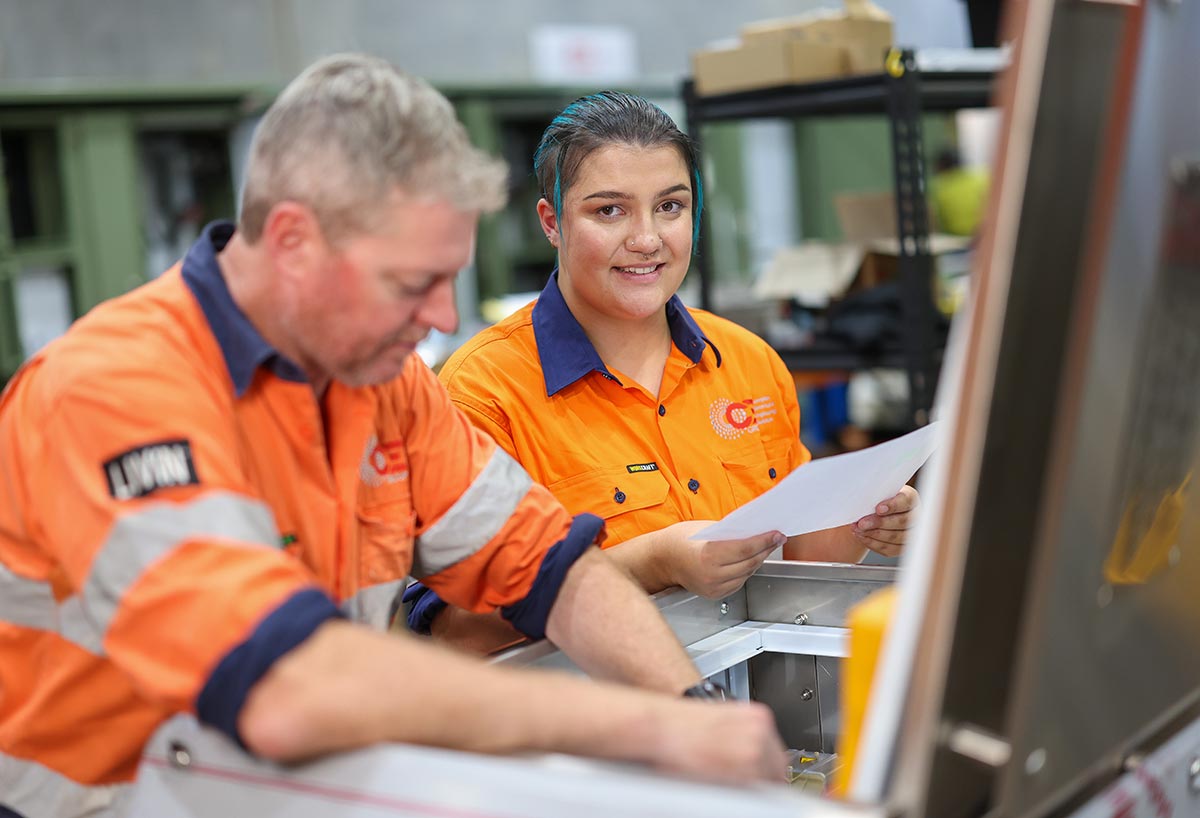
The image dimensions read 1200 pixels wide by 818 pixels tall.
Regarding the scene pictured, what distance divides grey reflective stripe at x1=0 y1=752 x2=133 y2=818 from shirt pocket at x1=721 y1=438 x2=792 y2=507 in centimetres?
108

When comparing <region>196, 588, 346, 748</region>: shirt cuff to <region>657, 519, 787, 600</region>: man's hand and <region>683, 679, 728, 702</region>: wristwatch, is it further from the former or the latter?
<region>657, 519, 787, 600</region>: man's hand

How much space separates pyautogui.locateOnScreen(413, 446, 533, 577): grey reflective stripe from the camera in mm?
1446

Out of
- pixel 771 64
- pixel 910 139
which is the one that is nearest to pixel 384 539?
pixel 910 139

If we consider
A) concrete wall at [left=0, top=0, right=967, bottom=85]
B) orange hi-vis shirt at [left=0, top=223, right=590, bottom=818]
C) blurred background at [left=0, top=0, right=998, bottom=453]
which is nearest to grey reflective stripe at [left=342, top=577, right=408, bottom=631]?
orange hi-vis shirt at [left=0, top=223, right=590, bottom=818]

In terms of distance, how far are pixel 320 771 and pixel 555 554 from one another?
0.54m

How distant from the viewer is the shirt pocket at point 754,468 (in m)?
2.00

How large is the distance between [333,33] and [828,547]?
16.7ft

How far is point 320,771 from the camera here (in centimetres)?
95

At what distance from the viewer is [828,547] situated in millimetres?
1884

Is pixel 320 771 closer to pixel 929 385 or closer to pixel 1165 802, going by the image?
pixel 1165 802

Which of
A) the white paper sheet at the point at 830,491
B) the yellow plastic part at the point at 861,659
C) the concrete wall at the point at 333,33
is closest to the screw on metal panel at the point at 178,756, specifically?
the yellow plastic part at the point at 861,659

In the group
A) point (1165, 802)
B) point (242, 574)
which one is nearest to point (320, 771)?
point (242, 574)

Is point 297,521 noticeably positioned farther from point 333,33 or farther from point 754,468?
point 333,33

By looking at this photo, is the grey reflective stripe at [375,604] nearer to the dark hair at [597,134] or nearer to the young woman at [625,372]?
the young woman at [625,372]
